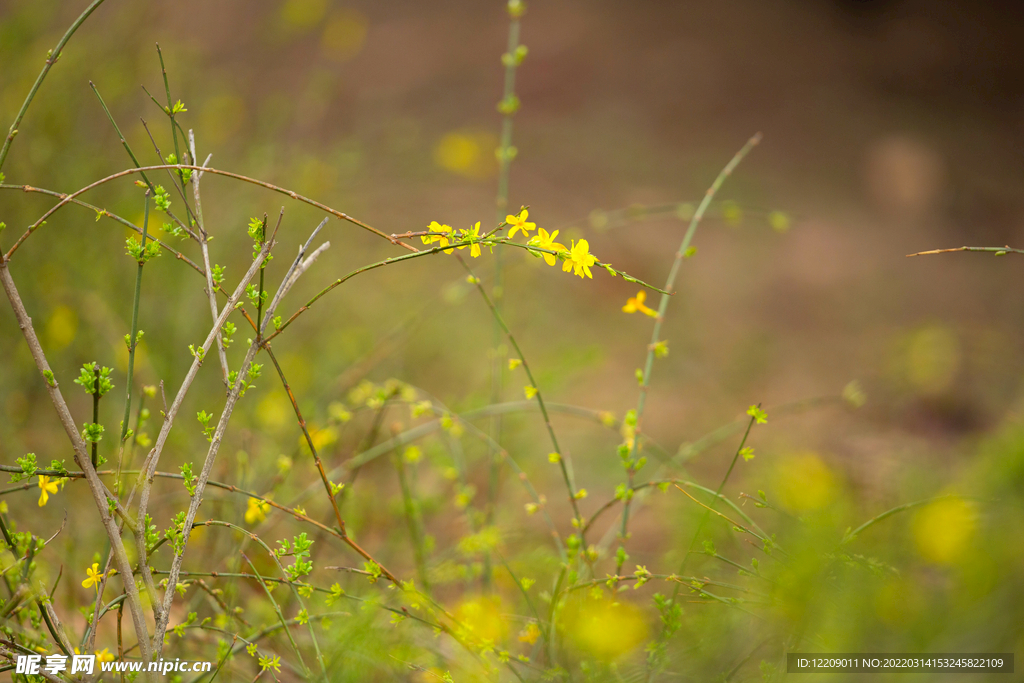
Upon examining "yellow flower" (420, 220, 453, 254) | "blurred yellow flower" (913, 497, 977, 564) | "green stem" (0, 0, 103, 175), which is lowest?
"blurred yellow flower" (913, 497, 977, 564)

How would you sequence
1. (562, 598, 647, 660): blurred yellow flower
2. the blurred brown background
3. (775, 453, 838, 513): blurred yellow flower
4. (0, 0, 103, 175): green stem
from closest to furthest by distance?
(0, 0, 103, 175): green stem
(562, 598, 647, 660): blurred yellow flower
(775, 453, 838, 513): blurred yellow flower
the blurred brown background

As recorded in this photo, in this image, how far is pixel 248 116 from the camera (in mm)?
3705

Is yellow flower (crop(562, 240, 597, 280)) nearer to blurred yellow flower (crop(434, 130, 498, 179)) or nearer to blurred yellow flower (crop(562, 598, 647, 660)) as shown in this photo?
blurred yellow flower (crop(562, 598, 647, 660))

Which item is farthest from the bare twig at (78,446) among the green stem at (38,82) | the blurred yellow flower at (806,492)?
the blurred yellow flower at (806,492)

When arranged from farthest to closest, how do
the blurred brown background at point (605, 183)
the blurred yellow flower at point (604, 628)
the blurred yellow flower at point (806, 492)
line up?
the blurred brown background at point (605, 183)
the blurred yellow flower at point (806, 492)
the blurred yellow flower at point (604, 628)

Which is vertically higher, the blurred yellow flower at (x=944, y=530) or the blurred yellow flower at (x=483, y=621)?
the blurred yellow flower at (x=944, y=530)

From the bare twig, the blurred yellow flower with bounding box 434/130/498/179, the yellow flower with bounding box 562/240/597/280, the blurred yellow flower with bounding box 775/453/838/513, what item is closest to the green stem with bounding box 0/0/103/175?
the bare twig

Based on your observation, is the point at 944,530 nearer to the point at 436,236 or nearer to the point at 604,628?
the point at 604,628

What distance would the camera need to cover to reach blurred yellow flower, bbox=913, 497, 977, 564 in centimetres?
A: 70

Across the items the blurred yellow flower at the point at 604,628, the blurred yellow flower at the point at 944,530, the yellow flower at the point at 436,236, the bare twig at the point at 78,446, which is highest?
the yellow flower at the point at 436,236

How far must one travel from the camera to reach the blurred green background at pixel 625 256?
1.21 meters

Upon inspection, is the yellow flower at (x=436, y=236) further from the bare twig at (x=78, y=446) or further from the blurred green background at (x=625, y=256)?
the blurred green background at (x=625, y=256)

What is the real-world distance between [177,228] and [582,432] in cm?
199

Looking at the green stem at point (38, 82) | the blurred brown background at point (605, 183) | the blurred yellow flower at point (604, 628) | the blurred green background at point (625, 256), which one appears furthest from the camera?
the blurred brown background at point (605, 183)
